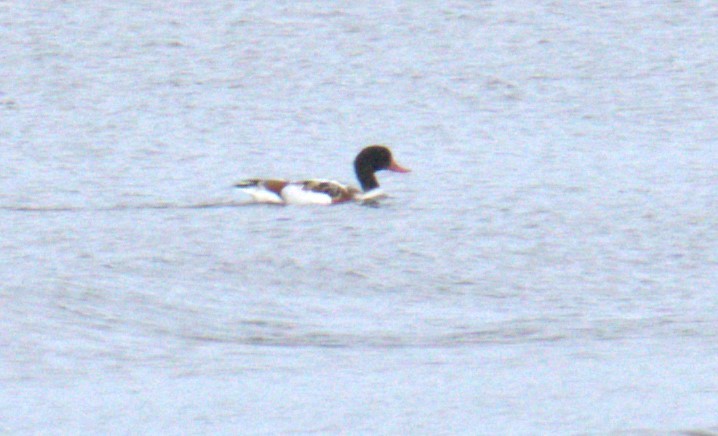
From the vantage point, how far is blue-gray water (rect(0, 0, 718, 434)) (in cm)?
810

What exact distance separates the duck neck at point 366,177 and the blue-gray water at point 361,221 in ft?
1.63

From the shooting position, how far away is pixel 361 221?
50.0ft

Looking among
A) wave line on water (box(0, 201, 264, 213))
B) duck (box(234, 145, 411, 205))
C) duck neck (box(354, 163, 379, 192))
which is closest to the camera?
wave line on water (box(0, 201, 264, 213))

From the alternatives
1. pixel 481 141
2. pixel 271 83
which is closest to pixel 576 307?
pixel 481 141

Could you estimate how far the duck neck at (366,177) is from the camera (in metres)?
17.6

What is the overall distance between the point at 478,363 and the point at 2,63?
1774 centimetres

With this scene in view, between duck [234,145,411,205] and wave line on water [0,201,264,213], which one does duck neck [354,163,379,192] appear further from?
wave line on water [0,201,264,213]

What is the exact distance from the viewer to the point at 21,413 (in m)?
7.52

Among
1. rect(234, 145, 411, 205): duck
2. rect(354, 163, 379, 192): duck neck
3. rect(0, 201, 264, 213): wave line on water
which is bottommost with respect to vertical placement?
rect(0, 201, 264, 213): wave line on water

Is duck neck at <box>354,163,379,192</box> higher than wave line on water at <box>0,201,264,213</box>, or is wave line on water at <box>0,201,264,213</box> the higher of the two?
duck neck at <box>354,163,379,192</box>

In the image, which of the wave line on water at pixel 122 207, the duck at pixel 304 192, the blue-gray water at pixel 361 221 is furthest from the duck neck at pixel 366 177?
the wave line on water at pixel 122 207

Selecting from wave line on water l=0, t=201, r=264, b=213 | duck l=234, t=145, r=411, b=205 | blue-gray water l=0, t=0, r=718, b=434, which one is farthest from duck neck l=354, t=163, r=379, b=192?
wave line on water l=0, t=201, r=264, b=213

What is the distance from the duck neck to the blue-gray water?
496 mm

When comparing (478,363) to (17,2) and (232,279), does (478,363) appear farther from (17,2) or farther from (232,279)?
(17,2)
